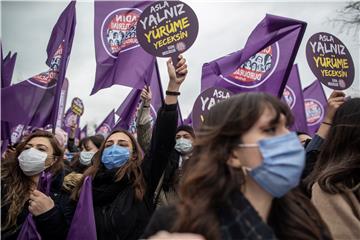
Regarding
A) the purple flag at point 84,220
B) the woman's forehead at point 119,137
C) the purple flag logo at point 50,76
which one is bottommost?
the purple flag at point 84,220

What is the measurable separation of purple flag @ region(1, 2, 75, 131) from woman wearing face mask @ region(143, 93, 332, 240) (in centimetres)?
291

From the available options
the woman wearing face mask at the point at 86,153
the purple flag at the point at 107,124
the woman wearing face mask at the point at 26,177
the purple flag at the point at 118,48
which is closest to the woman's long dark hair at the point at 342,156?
the woman wearing face mask at the point at 26,177

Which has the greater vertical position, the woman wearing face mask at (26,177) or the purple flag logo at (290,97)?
the purple flag logo at (290,97)

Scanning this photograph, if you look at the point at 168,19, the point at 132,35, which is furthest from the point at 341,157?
the point at 132,35

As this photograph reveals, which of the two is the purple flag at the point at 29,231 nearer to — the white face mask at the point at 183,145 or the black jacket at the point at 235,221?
the black jacket at the point at 235,221

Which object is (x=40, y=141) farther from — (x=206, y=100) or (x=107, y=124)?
(x=107, y=124)

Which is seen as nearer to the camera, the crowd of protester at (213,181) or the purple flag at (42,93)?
the crowd of protester at (213,181)

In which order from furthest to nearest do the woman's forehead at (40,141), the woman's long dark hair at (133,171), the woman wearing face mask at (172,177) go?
1. the woman's forehead at (40,141)
2. the woman wearing face mask at (172,177)
3. the woman's long dark hair at (133,171)

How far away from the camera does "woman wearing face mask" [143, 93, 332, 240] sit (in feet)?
5.48

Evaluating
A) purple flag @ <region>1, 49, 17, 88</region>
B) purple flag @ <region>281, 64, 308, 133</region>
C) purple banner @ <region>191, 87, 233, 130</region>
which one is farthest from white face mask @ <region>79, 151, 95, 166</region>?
purple flag @ <region>281, 64, 308, 133</region>

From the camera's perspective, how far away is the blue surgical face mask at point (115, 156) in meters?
3.48

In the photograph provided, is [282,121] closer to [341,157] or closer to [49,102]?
[341,157]

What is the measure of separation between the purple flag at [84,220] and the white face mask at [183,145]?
1.54 m

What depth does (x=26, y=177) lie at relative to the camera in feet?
12.0
